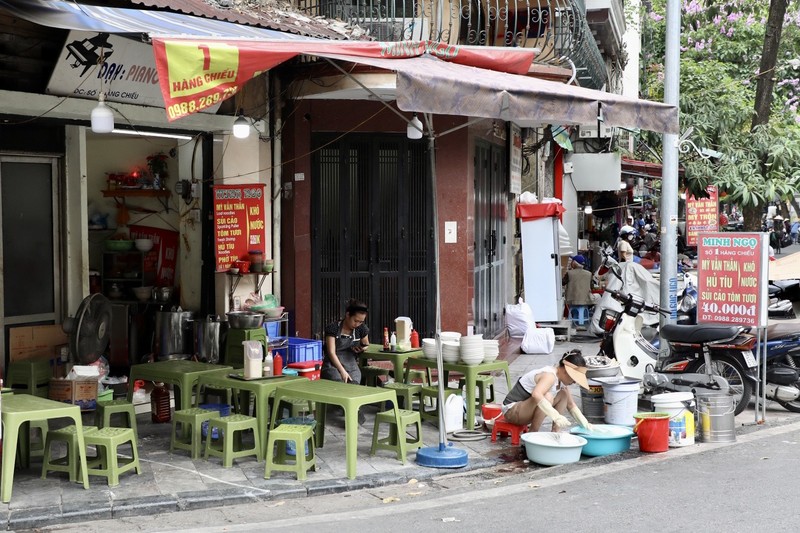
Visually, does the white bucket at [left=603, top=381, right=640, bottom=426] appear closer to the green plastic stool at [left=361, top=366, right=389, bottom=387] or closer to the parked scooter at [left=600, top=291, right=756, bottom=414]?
the parked scooter at [left=600, top=291, right=756, bottom=414]

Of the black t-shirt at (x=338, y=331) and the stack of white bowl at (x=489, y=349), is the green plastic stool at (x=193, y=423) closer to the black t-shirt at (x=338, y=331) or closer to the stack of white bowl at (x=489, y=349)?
the black t-shirt at (x=338, y=331)

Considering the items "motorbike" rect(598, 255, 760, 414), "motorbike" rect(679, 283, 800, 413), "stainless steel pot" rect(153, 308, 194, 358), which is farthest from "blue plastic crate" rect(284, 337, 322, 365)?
"motorbike" rect(679, 283, 800, 413)

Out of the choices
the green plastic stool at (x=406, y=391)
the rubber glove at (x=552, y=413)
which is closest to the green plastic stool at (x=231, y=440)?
the green plastic stool at (x=406, y=391)

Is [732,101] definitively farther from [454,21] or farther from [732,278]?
[732,278]

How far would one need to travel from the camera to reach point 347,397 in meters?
7.55

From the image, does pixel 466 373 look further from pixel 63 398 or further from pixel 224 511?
pixel 63 398

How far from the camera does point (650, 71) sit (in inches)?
1235

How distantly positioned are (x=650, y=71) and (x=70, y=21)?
87.7 ft

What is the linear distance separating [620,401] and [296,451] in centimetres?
370

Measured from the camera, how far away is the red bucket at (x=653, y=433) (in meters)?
8.73

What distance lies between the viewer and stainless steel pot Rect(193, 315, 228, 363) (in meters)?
11.1

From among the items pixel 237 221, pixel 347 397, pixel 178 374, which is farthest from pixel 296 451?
pixel 237 221

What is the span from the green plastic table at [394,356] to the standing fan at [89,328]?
2.64 metres

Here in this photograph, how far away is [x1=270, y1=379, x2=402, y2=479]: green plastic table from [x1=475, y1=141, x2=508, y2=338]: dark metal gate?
553 centimetres
